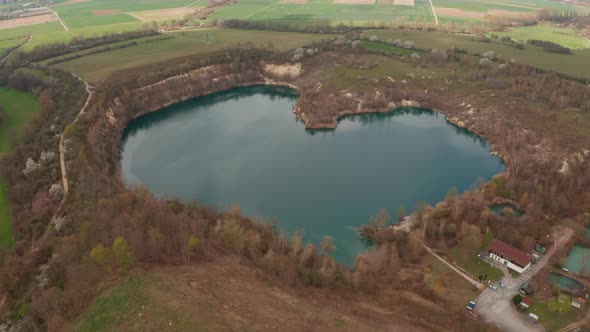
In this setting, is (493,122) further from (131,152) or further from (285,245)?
(131,152)

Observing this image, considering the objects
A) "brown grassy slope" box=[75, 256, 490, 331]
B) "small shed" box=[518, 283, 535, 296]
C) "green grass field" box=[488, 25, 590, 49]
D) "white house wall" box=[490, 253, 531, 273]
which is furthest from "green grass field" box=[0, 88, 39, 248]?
"green grass field" box=[488, 25, 590, 49]

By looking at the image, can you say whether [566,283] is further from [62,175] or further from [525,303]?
[62,175]

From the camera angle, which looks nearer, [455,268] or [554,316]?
[554,316]

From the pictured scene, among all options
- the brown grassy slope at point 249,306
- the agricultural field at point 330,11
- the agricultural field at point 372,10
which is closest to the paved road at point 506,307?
the brown grassy slope at point 249,306

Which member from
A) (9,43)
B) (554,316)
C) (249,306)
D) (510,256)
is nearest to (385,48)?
(510,256)

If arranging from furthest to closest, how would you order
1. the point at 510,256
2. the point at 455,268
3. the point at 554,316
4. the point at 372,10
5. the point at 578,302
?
the point at 372,10 → the point at 455,268 → the point at 510,256 → the point at 578,302 → the point at 554,316

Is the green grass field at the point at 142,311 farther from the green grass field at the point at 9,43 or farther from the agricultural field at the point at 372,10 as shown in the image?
the agricultural field at the point at 372,10
